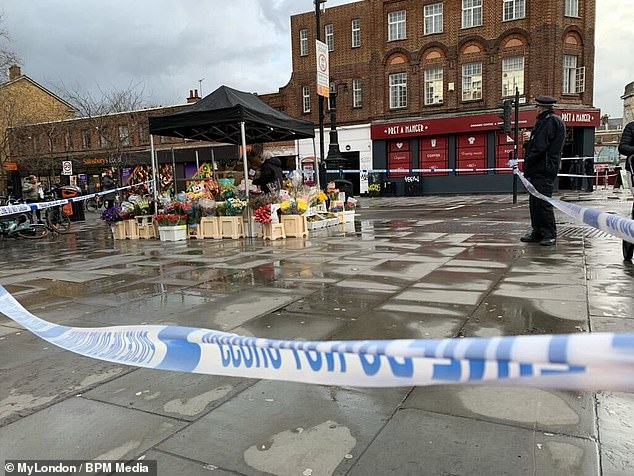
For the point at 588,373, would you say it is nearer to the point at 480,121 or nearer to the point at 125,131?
the point at 480,121

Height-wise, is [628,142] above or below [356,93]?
below

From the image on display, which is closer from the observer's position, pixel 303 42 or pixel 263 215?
pixel 263 215

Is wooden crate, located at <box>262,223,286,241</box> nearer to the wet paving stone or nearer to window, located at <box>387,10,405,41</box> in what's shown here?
the wet paving stone

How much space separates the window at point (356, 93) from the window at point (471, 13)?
7004 mm

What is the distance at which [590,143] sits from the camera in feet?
91.0

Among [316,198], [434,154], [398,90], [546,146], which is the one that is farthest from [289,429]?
[398,90]

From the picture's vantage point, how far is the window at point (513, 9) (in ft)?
90.8

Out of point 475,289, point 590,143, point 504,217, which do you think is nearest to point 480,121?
point 590,143

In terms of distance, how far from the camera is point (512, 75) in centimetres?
2808

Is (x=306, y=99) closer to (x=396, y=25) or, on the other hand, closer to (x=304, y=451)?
(x=396, y=25)

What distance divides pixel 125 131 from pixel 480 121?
2220 cm

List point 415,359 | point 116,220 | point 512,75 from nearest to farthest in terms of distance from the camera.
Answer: point 415,359, point 116,220, point 512,75

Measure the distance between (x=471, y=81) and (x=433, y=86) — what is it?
218 centimetres

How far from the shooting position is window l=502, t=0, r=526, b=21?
27672mm
